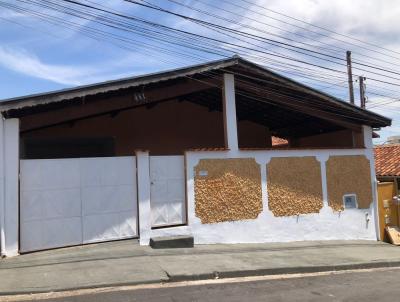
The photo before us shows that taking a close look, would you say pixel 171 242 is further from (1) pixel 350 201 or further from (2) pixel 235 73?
(1) pixel 350 201

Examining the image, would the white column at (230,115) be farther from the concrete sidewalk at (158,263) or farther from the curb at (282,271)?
Answer: the curb at (282,271)

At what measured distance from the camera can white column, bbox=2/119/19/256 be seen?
997 cm

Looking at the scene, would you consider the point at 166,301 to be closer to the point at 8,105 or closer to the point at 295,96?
the point at 8,105

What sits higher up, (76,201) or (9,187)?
(9,187)

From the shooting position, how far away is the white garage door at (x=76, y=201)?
10406mm

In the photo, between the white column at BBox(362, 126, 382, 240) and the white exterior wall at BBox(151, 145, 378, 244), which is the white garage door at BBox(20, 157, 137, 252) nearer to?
the white exterior wall at BBox(151, 145, 378, 244)

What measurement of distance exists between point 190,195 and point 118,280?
14.5 ft

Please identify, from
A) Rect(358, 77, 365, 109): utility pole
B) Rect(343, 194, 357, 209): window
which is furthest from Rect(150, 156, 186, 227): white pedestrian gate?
Rect(358, 77, 365, 109): utility pole

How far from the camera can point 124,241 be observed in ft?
37.3

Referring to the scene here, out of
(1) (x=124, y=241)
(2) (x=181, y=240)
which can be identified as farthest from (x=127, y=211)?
(2) (x=181, y=240)

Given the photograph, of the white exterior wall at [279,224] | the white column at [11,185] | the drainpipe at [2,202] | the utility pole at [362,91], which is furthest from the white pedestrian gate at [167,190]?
the utility pole at [362,91]

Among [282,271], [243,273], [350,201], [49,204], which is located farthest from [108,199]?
[350,201]

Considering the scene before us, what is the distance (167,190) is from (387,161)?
48.9ft

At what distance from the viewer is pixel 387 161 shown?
23.1 metres
